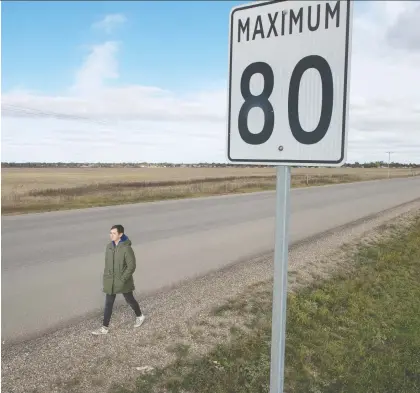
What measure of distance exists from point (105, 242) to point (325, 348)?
715cm

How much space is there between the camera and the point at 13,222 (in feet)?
43.7

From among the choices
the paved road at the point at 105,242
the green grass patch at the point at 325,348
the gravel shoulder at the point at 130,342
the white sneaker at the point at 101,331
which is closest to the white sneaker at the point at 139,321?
the gravel shoulder at the point at 130,342

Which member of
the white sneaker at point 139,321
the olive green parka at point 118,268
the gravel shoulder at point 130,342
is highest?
the olive green parka at point 118,268

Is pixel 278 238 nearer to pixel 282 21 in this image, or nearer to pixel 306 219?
pixel 282 21

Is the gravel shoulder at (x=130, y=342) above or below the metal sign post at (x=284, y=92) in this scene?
below

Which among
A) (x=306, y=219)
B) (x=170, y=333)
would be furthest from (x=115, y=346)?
(x=306, y=219)

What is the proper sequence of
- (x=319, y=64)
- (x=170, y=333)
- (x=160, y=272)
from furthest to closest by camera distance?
(x=160, y=272) < (x=170, y=333) < (x=319, y=64)

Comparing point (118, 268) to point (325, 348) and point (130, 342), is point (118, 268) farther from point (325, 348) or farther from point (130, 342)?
point (325, 348)

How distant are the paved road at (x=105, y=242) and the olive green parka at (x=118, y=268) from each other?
97 cm

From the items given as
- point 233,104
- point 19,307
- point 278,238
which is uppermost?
point 233,104

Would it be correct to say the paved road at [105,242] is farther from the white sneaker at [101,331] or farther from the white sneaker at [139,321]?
the white sneaker at [139,321]

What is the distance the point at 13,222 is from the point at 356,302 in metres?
11.4

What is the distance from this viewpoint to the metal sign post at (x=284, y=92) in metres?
1.72

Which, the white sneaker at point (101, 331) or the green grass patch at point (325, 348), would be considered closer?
the green grass patch at point (325, 348)
